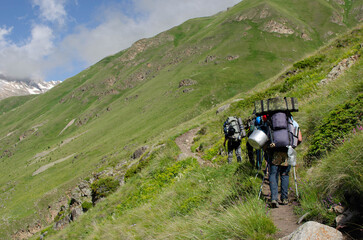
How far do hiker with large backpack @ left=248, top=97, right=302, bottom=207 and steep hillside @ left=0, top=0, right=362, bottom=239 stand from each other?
19.7 metres

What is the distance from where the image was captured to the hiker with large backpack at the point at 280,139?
15.9 ft

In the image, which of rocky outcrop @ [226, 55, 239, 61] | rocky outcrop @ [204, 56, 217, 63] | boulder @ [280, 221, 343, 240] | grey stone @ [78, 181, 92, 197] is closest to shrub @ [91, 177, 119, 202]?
grey stone @ [78, 181, 92, 197]

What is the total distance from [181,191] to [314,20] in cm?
12620

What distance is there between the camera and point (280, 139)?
490 centimetres

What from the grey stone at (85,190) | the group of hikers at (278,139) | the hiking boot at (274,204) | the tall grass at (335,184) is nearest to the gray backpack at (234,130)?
the group of hikers at (278,139)

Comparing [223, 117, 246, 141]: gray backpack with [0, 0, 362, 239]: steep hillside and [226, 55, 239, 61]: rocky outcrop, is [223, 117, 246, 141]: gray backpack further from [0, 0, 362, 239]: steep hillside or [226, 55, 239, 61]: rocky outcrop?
[226, 55, 239, 61]: rocky outcrop

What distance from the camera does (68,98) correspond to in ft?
575

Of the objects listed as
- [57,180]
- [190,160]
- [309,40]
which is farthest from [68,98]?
[190,160]

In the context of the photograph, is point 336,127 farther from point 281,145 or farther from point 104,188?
point 104,188

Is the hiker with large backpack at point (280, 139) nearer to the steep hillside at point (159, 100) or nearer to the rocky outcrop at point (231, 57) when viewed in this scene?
the steep hillside at point (159, 100)

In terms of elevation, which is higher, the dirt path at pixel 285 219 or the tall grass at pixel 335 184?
the tall grass at pixel 335 184

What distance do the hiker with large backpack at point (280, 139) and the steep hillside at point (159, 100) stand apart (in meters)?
19.7

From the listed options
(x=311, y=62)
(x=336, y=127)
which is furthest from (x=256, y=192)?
(x=311, y=62)

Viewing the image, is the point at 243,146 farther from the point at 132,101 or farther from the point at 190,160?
the point at 132,101
